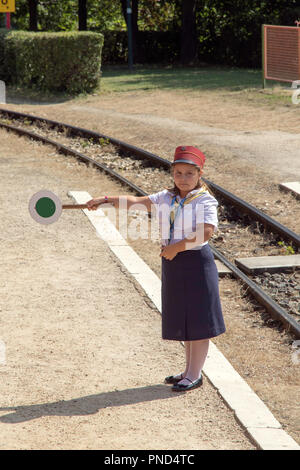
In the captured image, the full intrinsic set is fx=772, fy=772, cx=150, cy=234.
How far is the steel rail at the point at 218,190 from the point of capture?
8395mm

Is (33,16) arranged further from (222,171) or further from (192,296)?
(192,296)

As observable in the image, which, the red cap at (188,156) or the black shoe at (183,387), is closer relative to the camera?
the red cap at (188,156)

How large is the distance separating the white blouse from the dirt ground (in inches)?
39.1

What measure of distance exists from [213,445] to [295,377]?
119 cm

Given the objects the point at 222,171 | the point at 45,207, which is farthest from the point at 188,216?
the point at 222,171

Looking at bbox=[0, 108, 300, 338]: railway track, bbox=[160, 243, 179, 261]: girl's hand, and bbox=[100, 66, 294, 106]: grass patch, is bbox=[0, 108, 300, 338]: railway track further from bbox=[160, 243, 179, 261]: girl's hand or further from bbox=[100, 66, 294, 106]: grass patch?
bbox=[100, 66, 294, 106]: grass patch

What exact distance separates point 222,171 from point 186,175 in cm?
754

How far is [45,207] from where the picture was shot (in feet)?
14.5

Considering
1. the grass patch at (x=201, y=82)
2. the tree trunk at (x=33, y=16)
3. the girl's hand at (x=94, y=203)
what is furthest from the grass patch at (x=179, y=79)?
the girl's hand at (x=94, y=203)

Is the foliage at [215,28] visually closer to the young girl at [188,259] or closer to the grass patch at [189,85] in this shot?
the grass patch at [189,85]

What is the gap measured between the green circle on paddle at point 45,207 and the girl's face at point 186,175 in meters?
0.74

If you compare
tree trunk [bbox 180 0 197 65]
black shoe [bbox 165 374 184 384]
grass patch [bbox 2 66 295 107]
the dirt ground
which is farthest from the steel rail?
tree trunk [bbox 180 0 197 65]

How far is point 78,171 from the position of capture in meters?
12.1

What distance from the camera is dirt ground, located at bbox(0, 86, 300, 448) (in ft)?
15.8
